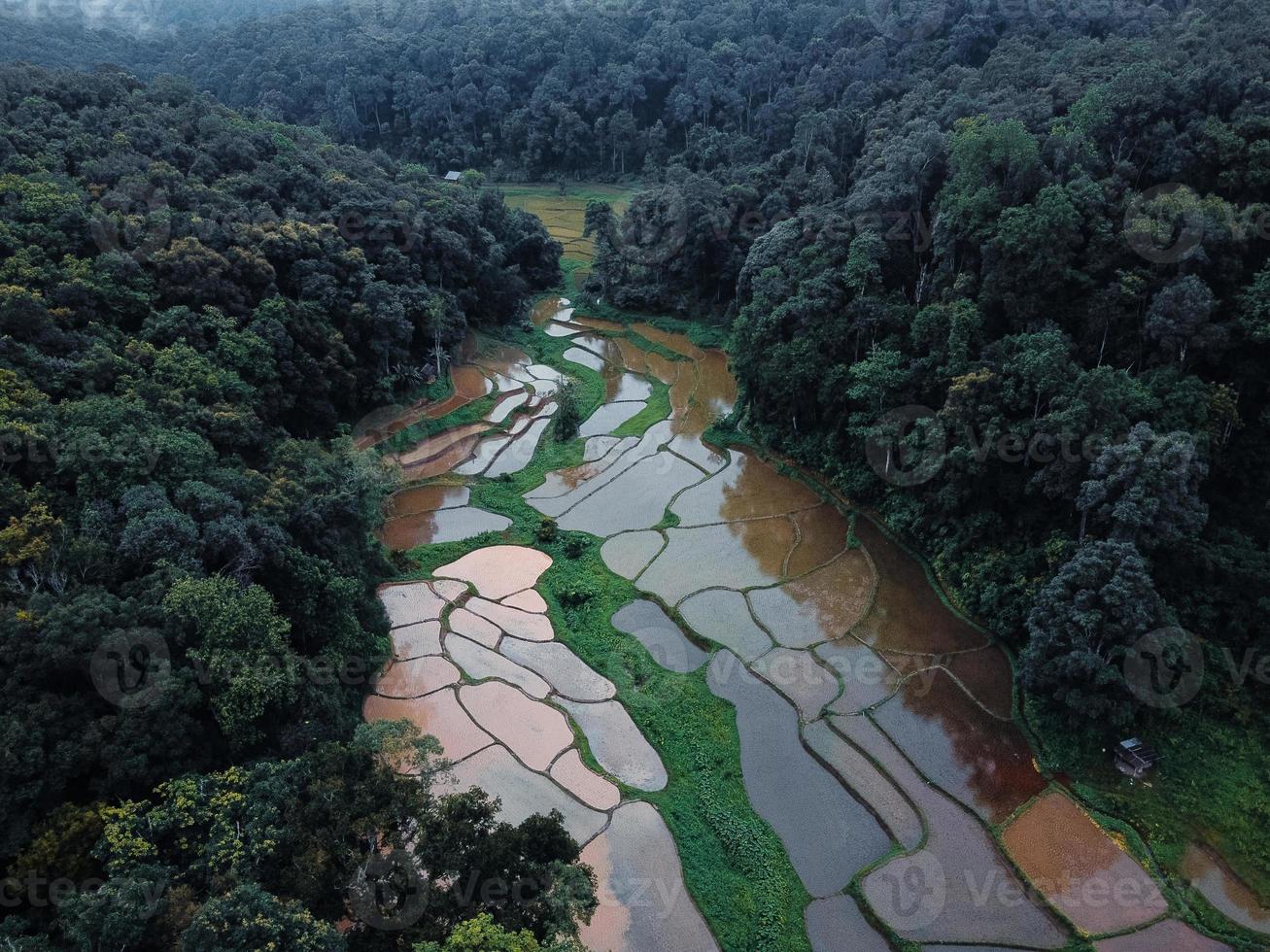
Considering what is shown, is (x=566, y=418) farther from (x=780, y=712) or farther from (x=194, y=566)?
(x=194, y=566)

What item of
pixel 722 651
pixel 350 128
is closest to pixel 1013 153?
Result: pixel 722 651

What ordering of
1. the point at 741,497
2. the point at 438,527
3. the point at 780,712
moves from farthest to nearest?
the point at 741,497, the point at 438,527, the point at 780,712

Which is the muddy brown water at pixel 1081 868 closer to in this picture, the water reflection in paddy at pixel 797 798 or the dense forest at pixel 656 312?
the dense forest at pixel 656 312

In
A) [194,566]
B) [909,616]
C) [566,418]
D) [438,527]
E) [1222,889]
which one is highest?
[194,566]

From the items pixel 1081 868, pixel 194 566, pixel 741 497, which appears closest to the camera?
pixel 1081 868

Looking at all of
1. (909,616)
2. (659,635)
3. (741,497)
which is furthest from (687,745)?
(741,497)

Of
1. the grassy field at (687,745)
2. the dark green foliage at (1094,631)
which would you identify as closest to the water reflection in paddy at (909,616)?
the dark green foliage at (1094,631)

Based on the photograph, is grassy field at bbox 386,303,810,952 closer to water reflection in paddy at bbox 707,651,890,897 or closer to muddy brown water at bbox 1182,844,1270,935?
water reflection in paddy at bbox 707,651,890,897
